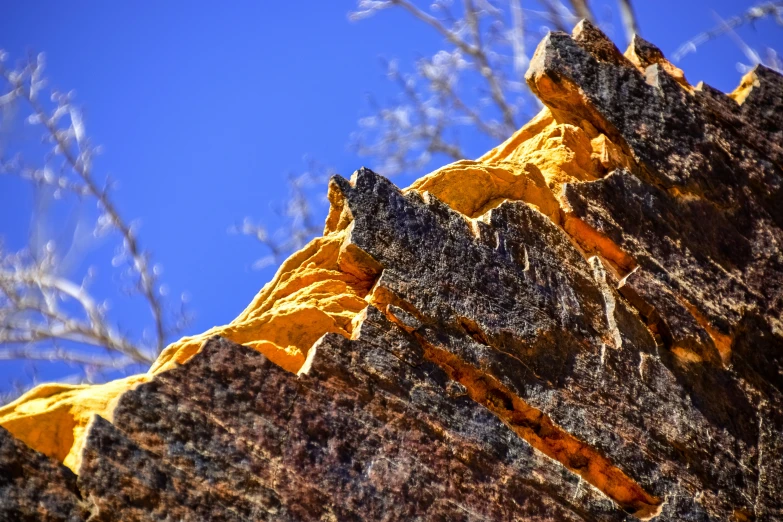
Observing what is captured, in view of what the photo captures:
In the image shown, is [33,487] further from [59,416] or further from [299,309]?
[299,309]

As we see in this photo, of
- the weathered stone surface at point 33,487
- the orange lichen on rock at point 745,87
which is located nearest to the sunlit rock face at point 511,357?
the weathered stone surface at point 33,487

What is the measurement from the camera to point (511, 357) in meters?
3.02

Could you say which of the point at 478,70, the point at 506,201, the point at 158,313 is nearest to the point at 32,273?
the point at 158,313

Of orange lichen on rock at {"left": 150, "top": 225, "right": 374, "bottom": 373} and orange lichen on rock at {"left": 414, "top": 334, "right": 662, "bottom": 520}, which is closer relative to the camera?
orange lichen on rock at {"left": 150, "top": 225, "right": 374, "bottom": 373}

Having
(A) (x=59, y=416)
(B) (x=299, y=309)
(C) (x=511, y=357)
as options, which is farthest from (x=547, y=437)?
(A) (x=59, y=416)

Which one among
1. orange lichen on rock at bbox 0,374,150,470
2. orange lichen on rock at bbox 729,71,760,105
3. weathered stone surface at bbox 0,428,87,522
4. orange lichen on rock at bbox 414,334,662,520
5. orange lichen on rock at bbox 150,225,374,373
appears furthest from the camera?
orange lichen on rock at bbox 729,71,760,105

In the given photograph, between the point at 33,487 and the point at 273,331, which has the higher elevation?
the point at 273,331

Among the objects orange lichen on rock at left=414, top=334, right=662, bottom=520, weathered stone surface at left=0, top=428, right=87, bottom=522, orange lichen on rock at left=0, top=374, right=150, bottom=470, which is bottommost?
weathered stone surface at left=0, top=428, right=87, bottom=522

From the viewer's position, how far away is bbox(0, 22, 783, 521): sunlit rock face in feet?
8.01

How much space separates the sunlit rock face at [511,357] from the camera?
244cm

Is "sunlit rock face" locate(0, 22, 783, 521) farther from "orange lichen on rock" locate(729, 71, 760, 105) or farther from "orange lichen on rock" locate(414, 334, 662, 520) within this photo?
"orange lichen on rock" locate(729, 71, 760, 105)

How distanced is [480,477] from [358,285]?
0.72 metres

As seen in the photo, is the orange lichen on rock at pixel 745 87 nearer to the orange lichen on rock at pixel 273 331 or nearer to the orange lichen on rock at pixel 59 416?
the orange lichen on rock at pixel 273 331

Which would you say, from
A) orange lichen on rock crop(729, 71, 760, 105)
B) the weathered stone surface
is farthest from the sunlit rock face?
orange lichen on rock crop(729, 71, 760, 105)
